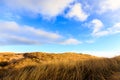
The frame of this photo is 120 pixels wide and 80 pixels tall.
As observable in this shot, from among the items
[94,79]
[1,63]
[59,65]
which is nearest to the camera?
[94,79]

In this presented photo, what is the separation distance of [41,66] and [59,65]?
0.49 m

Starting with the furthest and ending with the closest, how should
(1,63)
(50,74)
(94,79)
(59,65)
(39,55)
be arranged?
(39,55)
(1,63)
(59,65)
(50,74)
(94,79)

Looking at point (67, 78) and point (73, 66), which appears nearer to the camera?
point (67, 78)

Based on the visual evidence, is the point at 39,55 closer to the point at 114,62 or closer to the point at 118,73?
the point at 114,62

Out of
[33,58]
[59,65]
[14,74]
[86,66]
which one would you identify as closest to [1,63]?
[33,58]

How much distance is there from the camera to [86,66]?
5.91 m

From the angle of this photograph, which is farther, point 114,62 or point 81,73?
point 114,62

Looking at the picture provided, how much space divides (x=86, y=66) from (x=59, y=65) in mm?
733

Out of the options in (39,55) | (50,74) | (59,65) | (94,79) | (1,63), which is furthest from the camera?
(39,55)

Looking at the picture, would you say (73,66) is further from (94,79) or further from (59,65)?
(94,79)

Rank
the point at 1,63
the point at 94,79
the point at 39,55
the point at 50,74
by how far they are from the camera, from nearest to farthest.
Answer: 1. the point at 94,79
2. the point at 50,74
3. the point at 1,63
4. the point at 39,55

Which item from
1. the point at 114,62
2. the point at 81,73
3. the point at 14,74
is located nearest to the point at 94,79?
the point at 81,73

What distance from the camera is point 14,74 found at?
20.2 feet

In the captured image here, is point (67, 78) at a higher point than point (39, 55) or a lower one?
lower
